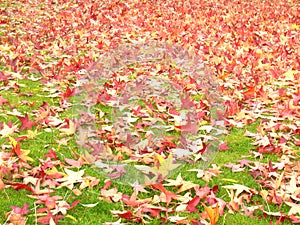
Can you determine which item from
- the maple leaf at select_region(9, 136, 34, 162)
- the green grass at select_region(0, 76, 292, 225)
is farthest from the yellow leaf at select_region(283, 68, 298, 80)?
the maple leaf at select_region(9, 136, 34, 162)

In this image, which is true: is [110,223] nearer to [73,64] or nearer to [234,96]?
[234,96]

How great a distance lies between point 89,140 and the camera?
338 cm

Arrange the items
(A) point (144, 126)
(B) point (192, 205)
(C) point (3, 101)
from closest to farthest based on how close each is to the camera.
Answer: (B) point (192, 205) → (A) point (144, 126) → (C) point (3, 101)

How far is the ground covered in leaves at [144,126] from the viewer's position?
8.43 feet

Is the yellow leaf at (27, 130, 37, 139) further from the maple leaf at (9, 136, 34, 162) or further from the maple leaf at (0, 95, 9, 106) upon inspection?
the maple leaf at (0, 95, 9, 106)

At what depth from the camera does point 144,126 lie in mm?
3795

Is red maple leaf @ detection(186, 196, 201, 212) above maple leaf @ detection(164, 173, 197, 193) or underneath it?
above

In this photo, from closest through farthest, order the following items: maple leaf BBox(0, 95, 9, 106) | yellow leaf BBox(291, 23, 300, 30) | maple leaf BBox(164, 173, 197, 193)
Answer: maple leaf BBox(164, 173, 197, 193)
maple leaf BBox(0, 95, 9, 106)
yellow leaf BBox(291, 23, 300, 30)

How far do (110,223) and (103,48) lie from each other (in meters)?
4.40

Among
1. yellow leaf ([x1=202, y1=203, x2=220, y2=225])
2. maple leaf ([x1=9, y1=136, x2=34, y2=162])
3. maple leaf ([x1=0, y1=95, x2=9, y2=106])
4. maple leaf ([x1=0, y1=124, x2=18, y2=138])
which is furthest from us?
maple leaf ([x1=0, y1=95, x2=9, y2=106])

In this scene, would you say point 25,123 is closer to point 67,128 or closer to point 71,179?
point 67,128

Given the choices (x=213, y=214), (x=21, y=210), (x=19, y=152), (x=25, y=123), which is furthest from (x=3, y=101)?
(x=213, y=214)

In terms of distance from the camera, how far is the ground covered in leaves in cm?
257

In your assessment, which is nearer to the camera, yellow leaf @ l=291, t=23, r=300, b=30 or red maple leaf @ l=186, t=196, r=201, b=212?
red maple leaf @ l=186, t=196, r=201, b=212
